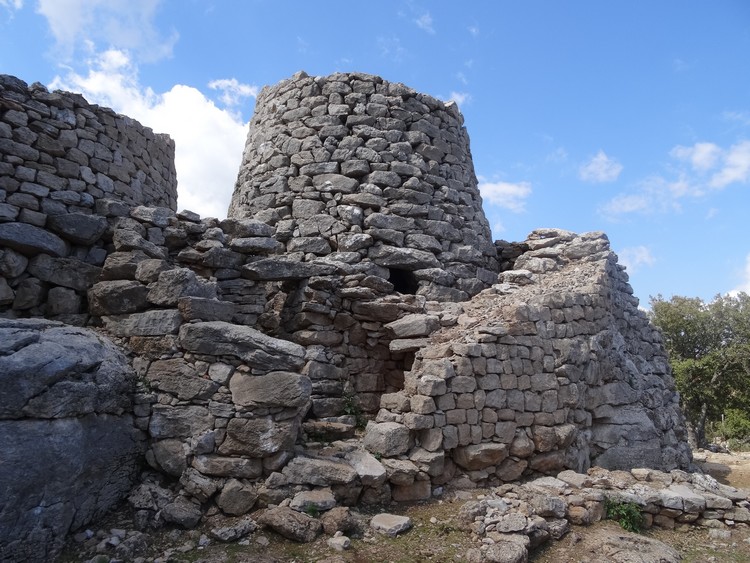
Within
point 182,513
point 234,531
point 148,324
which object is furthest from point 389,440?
point 148,324

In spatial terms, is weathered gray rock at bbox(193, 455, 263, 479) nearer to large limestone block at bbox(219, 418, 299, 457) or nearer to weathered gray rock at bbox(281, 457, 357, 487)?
large limestone block at bbox(219, 418, 299, 457)

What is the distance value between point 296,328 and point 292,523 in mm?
3447

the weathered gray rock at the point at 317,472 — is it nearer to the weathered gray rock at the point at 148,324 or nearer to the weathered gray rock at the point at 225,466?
the weathered gray rock at the point at 225,466

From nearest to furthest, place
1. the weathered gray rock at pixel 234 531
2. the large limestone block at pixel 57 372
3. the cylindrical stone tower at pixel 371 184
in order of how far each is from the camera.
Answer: the large limestone block at pixel 57 372 → the weathered gray rock at pixel 234 531 → the cylindrical stone tower at pixel 371 184

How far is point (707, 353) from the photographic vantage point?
22469 mm

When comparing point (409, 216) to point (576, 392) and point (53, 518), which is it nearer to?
point (576, 392)

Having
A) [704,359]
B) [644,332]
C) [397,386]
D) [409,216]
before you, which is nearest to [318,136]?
[409,216]

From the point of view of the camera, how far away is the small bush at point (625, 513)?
5.56m

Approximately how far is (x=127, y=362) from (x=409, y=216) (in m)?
5.14

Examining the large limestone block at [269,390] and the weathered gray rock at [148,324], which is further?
the weathered gray rock at [148,324]

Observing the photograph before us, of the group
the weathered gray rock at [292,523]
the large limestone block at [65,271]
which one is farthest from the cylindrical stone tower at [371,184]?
the weathered gray rock at [292,523]

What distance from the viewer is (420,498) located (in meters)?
5.73

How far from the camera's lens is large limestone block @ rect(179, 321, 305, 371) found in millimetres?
5102

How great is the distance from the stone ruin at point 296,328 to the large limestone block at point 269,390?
0.02 meters
